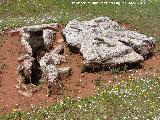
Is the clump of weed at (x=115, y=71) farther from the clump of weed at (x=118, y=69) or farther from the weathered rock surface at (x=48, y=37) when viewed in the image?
the weathered rock surface at (x=48, y=37)

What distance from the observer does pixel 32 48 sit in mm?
39500

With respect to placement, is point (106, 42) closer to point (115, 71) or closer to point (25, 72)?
point (115, 71)

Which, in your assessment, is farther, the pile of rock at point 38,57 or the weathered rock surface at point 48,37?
the weathered rock surface at point 48,37

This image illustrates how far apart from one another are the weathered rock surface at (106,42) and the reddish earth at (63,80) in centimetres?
95

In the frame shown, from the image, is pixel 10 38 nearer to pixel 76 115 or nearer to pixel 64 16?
pixel 64 16

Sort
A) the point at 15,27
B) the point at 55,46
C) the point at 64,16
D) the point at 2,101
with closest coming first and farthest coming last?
the point at 2,101
the point at 55,46
the point at 15,27
the point at 64,16

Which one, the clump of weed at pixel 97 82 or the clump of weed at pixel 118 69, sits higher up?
the clump of weed at pixel 118 69

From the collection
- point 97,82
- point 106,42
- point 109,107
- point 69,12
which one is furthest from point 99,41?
point 69,12

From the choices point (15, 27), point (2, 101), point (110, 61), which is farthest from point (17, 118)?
point (15, 27)

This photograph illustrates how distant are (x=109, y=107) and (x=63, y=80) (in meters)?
5.40

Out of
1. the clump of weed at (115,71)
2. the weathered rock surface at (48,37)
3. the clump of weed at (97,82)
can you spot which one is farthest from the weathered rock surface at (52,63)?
the clump of weed at (115,71)

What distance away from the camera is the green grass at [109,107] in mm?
27766

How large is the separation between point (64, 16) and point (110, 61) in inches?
607

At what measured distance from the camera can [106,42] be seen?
3506 centimetres
